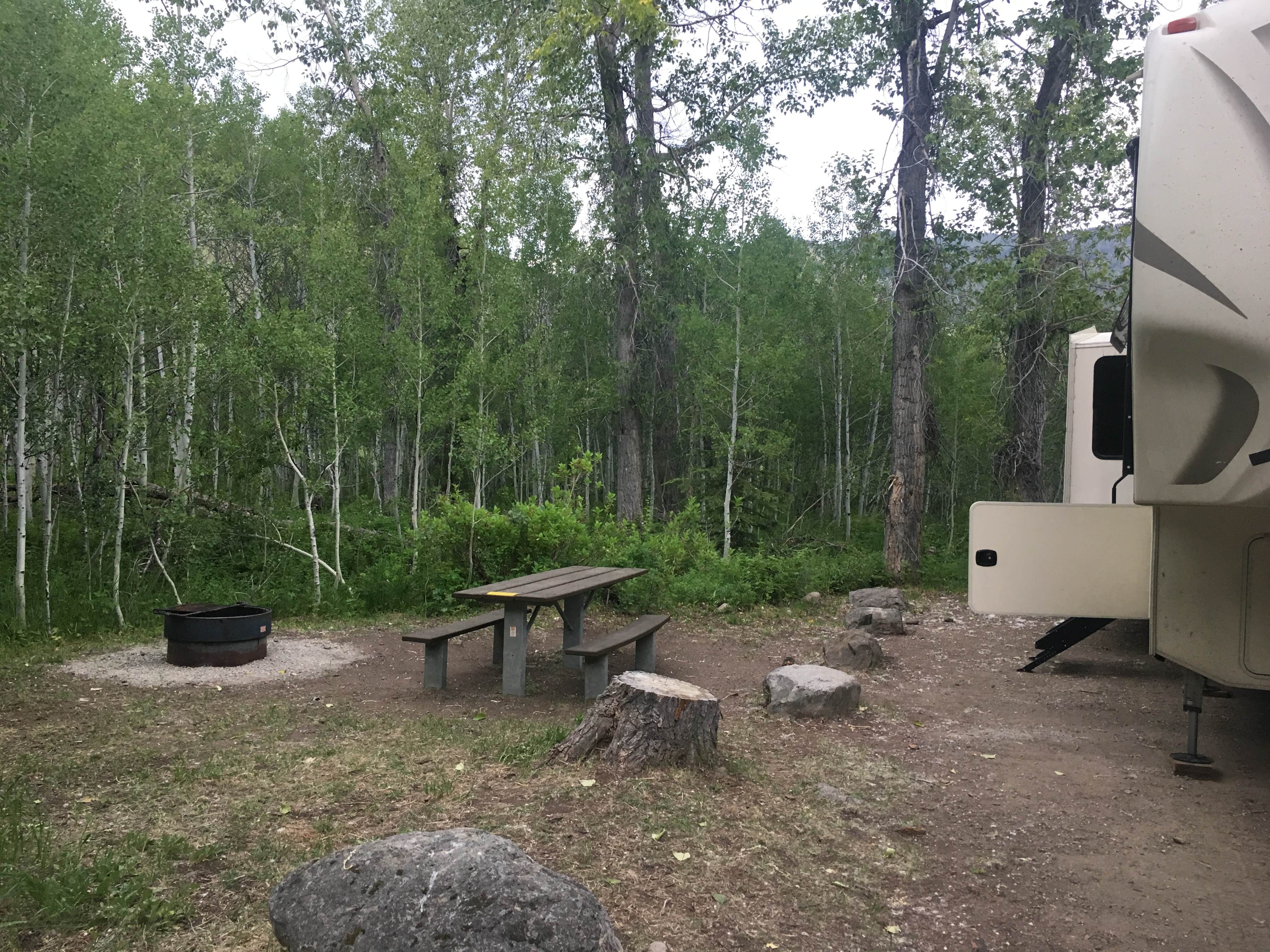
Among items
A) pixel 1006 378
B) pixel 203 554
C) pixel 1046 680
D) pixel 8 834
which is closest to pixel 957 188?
pixel 1006 378

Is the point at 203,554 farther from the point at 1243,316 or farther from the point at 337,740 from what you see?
the point at 1243,316

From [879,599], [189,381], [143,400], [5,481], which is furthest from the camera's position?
[5,481]

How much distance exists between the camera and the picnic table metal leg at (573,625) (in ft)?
21.6

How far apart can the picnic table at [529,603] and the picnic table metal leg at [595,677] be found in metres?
0.38

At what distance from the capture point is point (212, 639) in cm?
624

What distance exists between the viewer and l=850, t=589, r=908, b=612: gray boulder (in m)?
9.13

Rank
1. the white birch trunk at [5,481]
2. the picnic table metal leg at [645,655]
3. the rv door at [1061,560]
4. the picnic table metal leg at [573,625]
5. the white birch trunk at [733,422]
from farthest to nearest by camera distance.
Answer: the white birch trunk at [733,422]
the white birch trunk at [5,481]
the picnic table metal leg at [573,625]
the picnic table metal leg at [645,655]
the rv door at [1061,560]

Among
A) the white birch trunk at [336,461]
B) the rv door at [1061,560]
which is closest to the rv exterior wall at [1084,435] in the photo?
the rv door at [1061,560]

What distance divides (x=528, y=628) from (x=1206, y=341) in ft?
14.9

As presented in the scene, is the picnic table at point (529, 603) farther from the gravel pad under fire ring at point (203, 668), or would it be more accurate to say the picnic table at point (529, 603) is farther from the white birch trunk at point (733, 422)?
the white birch trunk at point (733, 422)

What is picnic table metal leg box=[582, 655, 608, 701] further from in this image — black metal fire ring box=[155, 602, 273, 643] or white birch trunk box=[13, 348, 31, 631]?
white birch trunk box=[13, 348, 31, 631]

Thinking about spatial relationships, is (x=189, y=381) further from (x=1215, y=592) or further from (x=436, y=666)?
(x=1215, y=592)

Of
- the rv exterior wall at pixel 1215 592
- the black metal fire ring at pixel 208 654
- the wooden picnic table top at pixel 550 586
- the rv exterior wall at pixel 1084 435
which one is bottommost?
the black metal fire ring at pixel 208 654

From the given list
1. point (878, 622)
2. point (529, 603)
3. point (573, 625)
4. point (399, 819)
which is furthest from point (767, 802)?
point (878, 622)
